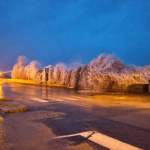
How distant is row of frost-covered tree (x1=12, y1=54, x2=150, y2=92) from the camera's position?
20.9m

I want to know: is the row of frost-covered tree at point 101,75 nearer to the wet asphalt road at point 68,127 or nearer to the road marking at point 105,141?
the wet asphalt road at point 68,127

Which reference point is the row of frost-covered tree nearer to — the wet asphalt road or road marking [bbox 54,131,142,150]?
the wet asphalt road

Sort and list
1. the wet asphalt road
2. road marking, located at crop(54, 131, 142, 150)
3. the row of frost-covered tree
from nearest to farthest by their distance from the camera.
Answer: road marking, located at crop(54, 131, 142, 150), the wet asphalt road, the row of frost-covered tree

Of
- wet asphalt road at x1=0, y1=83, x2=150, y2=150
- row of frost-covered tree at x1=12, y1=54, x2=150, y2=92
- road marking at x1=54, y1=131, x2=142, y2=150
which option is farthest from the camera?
row of frost-covered tree at x1=12, y1=54, x2=150, y2=92

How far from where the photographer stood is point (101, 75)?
74.7 ft

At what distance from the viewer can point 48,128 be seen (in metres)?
8.16

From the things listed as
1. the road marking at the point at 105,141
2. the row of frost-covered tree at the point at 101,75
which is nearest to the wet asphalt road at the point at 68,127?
the road marking at the point at 105,141

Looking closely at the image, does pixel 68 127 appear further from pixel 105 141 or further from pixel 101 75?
pixel 101 75

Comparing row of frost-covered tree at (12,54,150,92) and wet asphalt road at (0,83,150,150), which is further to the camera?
row of frost-covered tree at (12,54,150,92)

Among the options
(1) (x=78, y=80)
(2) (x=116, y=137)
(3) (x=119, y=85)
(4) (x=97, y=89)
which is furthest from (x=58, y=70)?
(2) (x=116, y=137)

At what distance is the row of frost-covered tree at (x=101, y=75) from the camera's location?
2091 cm

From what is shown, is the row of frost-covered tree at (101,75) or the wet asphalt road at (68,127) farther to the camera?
the row of frost-covered tree at (101,75)

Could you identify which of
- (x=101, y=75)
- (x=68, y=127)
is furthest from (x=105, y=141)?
(x=101, y=75)

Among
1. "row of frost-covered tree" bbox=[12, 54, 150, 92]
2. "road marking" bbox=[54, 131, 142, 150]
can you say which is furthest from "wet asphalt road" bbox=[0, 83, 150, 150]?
"row of frost-covered tree" bbox=[12, 54, 150, 92]
